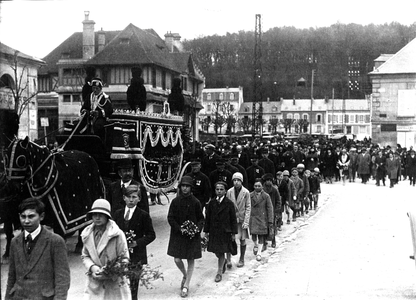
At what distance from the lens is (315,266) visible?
1006 centimetres

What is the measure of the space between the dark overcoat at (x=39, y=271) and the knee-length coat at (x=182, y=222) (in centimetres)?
342

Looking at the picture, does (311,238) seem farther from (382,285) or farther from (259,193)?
(382,285)

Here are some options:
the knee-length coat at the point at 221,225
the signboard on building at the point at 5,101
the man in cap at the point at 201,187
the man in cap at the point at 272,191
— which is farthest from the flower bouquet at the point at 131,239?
the signboard on building at the point at 5,101

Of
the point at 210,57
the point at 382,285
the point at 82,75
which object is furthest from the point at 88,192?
the point at 82,75

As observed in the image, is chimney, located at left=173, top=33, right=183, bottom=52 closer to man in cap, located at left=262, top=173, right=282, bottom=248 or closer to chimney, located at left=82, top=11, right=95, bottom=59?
chimney, located at left=82, top=11, right=95, bottom=59

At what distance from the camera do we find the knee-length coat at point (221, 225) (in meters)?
9.27

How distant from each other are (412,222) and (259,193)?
372 centimetres

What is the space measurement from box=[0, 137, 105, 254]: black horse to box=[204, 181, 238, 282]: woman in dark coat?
2.24 m

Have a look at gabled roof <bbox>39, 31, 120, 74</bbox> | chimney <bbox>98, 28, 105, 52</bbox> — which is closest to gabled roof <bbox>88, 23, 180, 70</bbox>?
chimney <bbox>98, 28, 105, 52</bbox>

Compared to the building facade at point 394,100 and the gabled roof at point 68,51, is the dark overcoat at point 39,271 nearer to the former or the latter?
the building facade at point 394,100

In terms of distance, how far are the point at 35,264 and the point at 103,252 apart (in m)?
0.79

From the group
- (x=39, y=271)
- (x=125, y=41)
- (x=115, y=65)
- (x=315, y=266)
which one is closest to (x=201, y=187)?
Answer: (x=315, y=266)

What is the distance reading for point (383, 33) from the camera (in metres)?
13.1

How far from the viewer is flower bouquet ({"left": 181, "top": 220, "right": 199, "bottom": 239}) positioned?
8.28 meters
